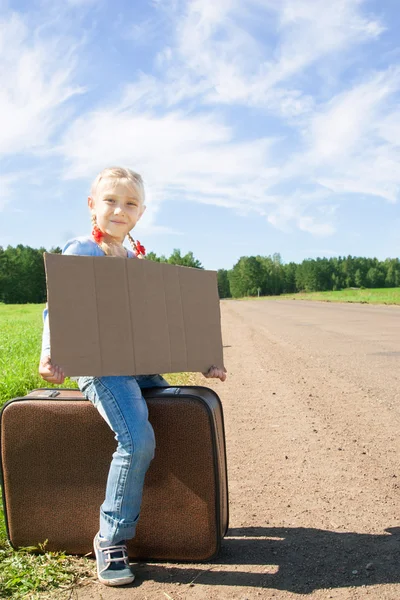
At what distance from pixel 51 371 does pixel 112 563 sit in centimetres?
90

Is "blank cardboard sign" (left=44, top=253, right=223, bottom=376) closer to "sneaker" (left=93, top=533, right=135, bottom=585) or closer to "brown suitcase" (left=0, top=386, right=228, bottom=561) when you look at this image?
"brown suitcase" (left=0, top=386, right=228, bottom=561)

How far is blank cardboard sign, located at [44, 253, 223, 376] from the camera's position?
2389mm

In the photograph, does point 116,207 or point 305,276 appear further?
point 305,276

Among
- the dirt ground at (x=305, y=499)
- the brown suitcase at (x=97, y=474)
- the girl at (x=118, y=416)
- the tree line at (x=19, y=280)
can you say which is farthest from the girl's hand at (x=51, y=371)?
the tree line at (x=19, y=280)

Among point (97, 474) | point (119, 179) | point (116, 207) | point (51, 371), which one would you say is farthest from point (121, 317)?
point (97, 474)

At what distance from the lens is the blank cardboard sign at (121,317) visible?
2.39 metres

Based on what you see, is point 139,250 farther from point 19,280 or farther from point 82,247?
point 19,280

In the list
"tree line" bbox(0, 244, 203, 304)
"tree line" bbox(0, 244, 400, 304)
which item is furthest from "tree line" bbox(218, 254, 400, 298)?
"tree line" bbox(0, 244, 203, 304)

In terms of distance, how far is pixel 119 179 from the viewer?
2.56 metres

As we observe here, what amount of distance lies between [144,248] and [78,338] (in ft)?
2.09

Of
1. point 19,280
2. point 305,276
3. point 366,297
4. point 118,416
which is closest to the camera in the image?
point 118,416

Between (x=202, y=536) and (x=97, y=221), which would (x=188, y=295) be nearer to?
(x=97, y=221)

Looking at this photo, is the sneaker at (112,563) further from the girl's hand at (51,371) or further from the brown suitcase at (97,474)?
the girl's hand at (51,371)

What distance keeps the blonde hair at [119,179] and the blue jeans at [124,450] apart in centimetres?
62
